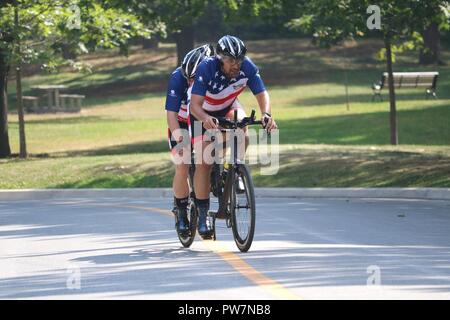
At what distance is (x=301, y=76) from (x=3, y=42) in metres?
31.1

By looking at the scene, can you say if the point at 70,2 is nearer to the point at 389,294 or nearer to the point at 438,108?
the point at 438,108

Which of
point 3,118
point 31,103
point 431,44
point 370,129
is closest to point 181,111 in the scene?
point 3,118

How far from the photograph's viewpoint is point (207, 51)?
39.4ft

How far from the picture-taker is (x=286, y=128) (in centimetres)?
3694

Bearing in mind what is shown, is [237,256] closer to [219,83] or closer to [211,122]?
[211,122]

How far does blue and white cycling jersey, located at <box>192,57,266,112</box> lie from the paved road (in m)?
1.41

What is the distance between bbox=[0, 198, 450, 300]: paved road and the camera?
368 inches

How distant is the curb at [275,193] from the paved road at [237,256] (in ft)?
5.92

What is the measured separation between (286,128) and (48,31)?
34.4 ft

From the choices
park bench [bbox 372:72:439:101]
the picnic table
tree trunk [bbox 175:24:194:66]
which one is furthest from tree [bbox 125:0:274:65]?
tree trunk [bbox 175:24:194:66]

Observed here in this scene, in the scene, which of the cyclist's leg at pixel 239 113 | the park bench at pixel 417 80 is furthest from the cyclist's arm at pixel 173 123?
the park bench at pixel 417 80

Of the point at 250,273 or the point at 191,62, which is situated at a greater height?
the point at 191,62

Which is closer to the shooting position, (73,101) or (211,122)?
(211,122)

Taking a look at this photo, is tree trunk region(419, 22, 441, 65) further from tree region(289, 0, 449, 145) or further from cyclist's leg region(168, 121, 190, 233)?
cyclist's leg region(168, 121, 190, 233)
